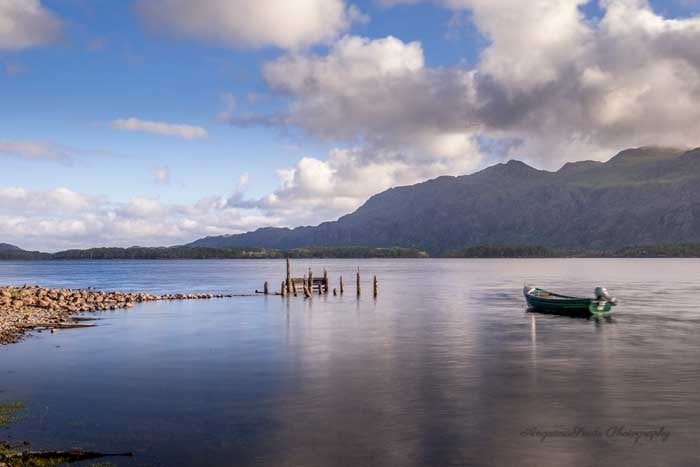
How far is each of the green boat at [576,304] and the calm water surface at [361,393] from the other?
7.38m

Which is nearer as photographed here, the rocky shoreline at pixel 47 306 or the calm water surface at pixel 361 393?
the calm water surface at pixel 361 393

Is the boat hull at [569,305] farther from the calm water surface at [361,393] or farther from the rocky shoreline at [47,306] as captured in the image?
the rocky shoreline at [47,306]

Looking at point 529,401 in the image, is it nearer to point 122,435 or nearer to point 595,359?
point 595,359

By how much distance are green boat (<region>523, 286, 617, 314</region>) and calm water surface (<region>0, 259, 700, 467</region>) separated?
24.2 ft

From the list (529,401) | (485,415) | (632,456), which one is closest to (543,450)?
(632,456)

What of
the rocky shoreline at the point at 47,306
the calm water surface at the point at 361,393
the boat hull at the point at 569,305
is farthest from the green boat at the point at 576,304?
the rocky shoreline at the point at 47,306

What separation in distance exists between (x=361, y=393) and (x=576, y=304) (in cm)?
4488

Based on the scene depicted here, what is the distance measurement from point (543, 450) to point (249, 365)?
21113 mm

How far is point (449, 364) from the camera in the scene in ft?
124

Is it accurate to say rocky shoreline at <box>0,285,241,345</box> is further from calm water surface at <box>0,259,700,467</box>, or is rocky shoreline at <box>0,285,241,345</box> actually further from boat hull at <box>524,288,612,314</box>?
boat hull at <box>524,288,612,314</box>

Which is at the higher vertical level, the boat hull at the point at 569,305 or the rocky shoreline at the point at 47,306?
the rocky shoreline at the point at 47,306

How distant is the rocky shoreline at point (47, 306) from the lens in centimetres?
5062

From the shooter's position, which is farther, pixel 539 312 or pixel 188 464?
pixel 539 312

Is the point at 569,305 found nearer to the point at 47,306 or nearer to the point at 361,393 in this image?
the point at 361,393
